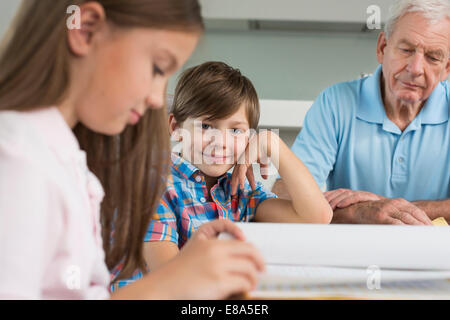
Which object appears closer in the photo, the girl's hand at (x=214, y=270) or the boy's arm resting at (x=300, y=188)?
the girl's hand at (x=214, y=270)

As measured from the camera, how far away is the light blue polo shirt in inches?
65.0

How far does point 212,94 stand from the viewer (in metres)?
1.12

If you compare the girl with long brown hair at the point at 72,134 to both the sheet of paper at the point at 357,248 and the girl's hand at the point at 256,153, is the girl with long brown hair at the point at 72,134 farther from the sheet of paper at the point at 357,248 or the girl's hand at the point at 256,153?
the girl's hand at the point at 256,153

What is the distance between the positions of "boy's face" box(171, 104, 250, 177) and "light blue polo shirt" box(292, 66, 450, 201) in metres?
0.56

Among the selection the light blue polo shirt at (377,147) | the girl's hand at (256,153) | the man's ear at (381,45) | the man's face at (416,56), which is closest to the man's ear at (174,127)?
the girl's hand at (256,153)

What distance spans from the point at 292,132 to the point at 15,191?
2.78 metres

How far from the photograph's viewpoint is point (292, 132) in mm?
3096

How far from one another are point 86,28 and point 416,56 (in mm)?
1330

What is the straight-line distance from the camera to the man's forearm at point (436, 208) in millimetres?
1320

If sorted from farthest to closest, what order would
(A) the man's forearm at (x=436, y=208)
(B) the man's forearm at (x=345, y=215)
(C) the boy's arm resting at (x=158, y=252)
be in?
(A) the man's forearm at (x=436, y=208), (B) the man's forearm at (x=345, y=215), (C) the boy's arm resting at (x=158, y=252)

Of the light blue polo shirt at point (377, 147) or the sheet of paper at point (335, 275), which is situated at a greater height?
the sheet of paper at point (335, 275)

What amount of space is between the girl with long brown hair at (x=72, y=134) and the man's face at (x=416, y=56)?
1204 mm

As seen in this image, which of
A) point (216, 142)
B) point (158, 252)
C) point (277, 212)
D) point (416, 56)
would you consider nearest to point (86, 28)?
point (158, 252)

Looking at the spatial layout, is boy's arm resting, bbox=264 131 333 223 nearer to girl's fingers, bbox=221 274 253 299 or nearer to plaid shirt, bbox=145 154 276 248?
plaid shirt, bbox=145 154 276 248
